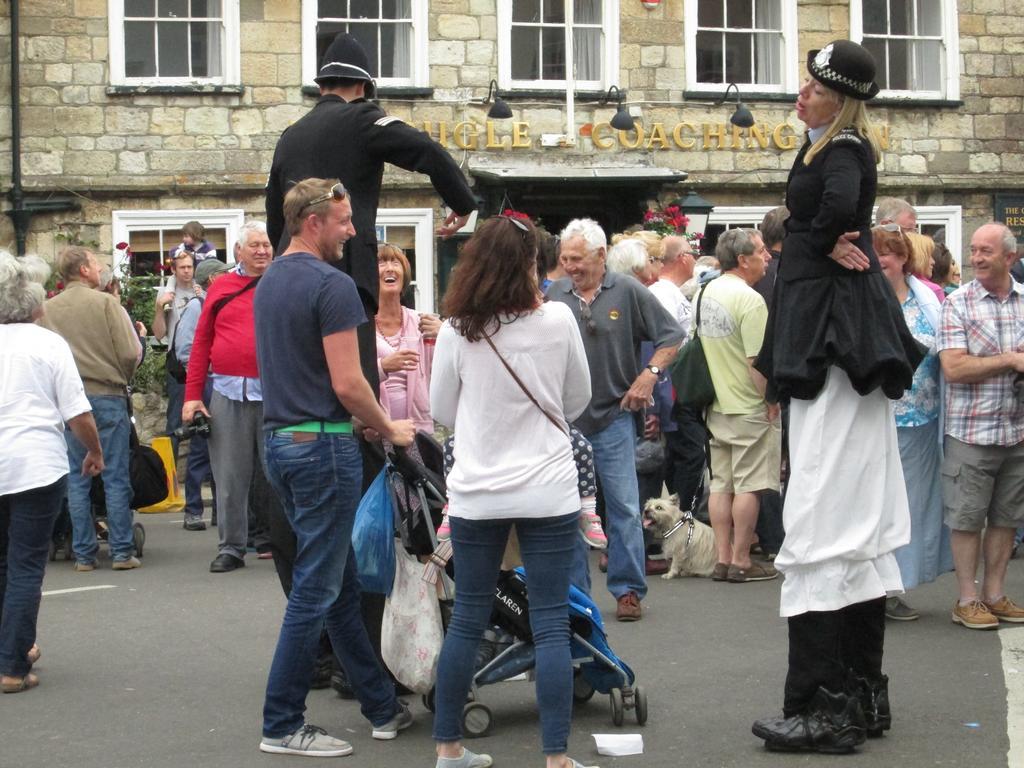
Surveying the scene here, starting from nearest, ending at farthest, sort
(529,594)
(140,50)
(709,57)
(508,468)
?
(508,468) → (529,594) → (140,50) → (709,57)

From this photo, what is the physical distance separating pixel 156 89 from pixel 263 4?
4.97 feet

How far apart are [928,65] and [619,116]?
439cm

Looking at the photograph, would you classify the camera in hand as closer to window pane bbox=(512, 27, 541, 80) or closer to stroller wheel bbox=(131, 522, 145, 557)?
stroller wheel bbox=(131, 522, 145, 557)

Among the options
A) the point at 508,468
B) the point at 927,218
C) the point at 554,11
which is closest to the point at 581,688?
the point at 508,468

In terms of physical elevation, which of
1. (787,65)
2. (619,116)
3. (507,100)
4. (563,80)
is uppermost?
(787,65)

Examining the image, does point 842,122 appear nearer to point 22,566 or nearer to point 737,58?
point 22,566

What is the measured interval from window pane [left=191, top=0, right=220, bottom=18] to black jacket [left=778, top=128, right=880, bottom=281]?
13451 millimetres

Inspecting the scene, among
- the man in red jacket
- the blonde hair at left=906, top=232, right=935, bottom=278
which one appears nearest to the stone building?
the man in red jacket

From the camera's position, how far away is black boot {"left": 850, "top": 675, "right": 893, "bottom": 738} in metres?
5.92

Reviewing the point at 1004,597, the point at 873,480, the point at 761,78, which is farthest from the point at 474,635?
the point at 761,78

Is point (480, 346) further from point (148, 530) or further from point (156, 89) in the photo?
point (156, 89)

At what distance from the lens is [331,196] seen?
19.4ft

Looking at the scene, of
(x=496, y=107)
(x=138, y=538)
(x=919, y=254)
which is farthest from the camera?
(x=496, y=107)

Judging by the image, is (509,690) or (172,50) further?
(172,50)
